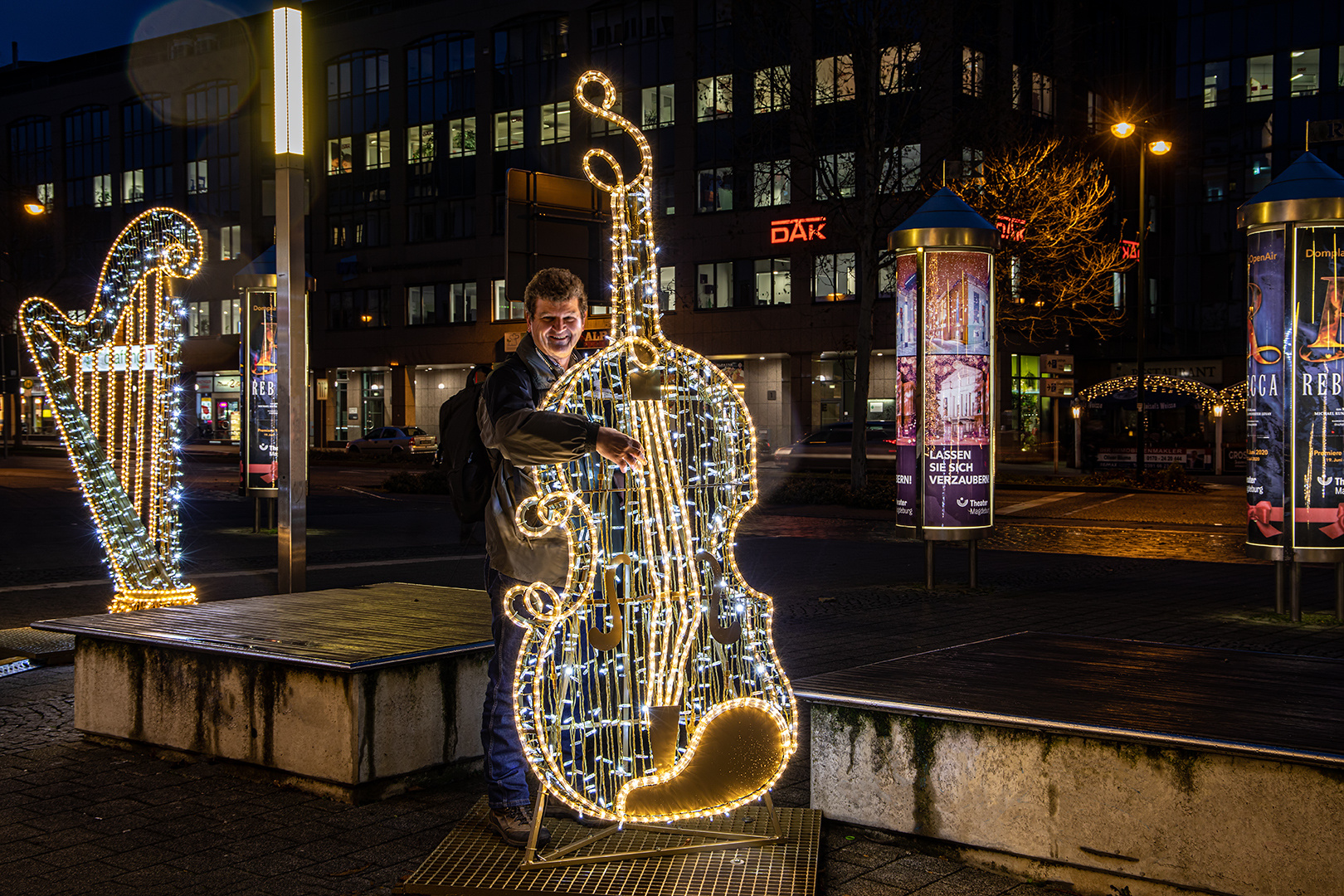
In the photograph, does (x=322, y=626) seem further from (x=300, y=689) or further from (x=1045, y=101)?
(x=1045, y=101)

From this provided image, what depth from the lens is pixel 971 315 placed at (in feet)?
35.6

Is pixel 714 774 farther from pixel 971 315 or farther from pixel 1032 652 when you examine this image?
pixel 971 315

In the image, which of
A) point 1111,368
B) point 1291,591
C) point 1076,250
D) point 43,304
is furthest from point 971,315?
point 1111,368

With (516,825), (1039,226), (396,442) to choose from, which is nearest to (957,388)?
(516,825)

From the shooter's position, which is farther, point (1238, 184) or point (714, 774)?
point (1238, 184)

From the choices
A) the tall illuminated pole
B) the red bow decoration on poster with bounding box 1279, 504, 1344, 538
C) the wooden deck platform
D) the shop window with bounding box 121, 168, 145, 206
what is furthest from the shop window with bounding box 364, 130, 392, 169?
the wooden deck platform

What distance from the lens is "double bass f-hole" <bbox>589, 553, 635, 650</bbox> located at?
3.79 metres

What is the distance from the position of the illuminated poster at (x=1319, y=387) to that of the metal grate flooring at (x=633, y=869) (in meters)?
5.95

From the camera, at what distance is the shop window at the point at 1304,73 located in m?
47.5

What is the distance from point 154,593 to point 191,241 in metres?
2.53

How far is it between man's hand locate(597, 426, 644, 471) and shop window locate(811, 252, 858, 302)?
134 feet

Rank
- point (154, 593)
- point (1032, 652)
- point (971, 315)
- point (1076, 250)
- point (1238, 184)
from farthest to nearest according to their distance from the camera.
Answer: point (1238, 184), point (1076, 250), point (971, 315), point (154, 593), point (1032, 652)

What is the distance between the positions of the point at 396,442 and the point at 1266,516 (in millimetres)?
43079

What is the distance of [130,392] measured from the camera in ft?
29.8
